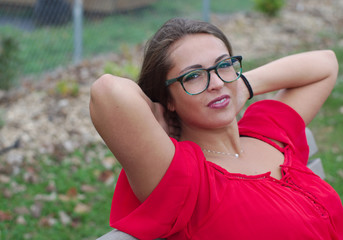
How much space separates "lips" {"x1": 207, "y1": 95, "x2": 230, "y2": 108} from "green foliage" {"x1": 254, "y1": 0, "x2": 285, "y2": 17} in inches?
325

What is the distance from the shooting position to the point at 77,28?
6387mm

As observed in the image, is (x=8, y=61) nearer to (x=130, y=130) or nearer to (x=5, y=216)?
(x=5, y=216)

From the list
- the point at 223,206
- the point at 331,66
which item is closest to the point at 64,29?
the point at 331,66

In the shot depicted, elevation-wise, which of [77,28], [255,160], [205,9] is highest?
[205,9]

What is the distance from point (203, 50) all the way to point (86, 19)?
686 centimetres

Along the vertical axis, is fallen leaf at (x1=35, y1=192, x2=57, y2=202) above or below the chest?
below

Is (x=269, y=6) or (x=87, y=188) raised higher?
(x=269, y=6)

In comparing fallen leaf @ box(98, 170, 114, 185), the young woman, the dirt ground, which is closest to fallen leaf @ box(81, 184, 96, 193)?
fallen leaf @ box(98, 170, 114, 185)

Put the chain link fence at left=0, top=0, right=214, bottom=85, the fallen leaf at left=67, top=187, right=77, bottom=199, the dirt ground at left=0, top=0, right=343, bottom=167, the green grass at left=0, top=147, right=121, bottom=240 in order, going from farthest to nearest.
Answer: the chain link fence at left=0, top=0, right=214, bottom=85, the dirt ground at left=0, top=0, right=343, bottom=167, the fallen leaf at left=67, top=187, right=77, bottom=199, the green grass at left=0, top=147, right=121, bottom=240

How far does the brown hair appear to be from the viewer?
1.82 m

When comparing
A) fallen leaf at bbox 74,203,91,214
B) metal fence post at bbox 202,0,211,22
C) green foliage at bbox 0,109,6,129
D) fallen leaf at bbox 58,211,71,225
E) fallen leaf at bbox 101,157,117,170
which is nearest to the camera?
fallen leaf at bbox 58,211,71,225

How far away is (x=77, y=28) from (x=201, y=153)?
16.6 feet

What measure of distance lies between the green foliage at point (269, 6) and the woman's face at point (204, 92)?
817 centimetres

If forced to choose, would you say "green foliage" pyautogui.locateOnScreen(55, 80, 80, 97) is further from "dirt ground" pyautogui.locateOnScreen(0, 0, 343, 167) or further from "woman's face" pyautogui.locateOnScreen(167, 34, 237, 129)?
"woman's face" pyautogui.locateOnScreen(167, 34, 237, 129)
